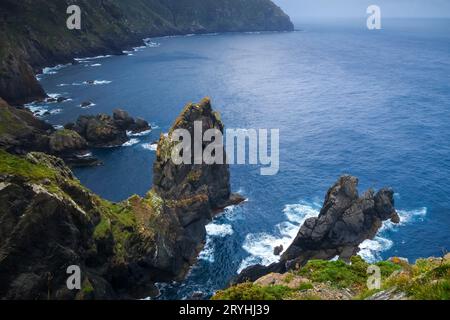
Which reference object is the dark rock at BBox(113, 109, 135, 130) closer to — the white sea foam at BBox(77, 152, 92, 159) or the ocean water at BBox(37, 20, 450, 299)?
the ocean water at BBox(37, 20, 450, 299)

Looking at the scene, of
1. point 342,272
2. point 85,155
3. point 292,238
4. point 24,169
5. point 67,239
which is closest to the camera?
point 342,272

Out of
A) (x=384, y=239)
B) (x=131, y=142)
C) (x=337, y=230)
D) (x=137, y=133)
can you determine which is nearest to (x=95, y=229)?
(x=337, y=230)

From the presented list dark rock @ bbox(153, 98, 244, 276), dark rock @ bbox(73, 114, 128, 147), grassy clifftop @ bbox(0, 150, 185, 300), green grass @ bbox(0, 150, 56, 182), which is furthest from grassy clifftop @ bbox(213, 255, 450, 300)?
dark rock @ bbox(73, 114, 128, 147)

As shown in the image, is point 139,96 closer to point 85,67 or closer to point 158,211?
point 85,67

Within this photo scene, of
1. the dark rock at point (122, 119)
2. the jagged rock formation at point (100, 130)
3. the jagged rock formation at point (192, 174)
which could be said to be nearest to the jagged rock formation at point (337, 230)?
the jagged rock formation at point (192, 174)

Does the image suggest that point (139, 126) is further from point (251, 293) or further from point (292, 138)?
point (251, 293)
